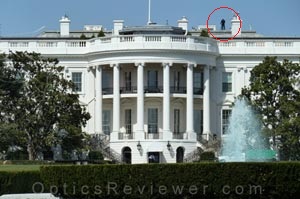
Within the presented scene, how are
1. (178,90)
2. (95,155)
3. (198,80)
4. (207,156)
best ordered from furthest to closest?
(198,80) → (178,90) → (95,155) → (207,156)

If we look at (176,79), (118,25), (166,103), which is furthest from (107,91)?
(118,25)

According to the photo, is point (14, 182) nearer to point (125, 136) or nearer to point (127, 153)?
point (127, 153)

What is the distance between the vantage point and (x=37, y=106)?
64.5 metres

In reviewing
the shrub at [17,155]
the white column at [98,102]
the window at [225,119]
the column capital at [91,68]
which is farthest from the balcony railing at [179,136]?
the shrub at [17,155]

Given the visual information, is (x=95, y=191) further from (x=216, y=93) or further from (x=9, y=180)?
(x=216, y=93)

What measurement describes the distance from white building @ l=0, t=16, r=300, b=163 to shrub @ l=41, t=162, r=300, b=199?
3553cm

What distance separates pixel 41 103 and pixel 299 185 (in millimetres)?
32881

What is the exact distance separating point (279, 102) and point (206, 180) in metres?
32.8

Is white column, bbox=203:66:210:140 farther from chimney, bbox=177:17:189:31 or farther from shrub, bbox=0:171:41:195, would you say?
shrub, bbox=0:171:41:195

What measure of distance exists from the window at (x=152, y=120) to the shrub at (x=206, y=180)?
38788mm

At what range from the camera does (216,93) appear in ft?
250

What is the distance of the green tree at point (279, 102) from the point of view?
64.4 meters

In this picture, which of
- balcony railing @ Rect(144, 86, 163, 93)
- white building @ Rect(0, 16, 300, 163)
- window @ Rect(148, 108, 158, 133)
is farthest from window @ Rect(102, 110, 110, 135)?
balcony railing @ Rect(144, 86, 163, 93)

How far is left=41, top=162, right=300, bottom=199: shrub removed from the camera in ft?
110
